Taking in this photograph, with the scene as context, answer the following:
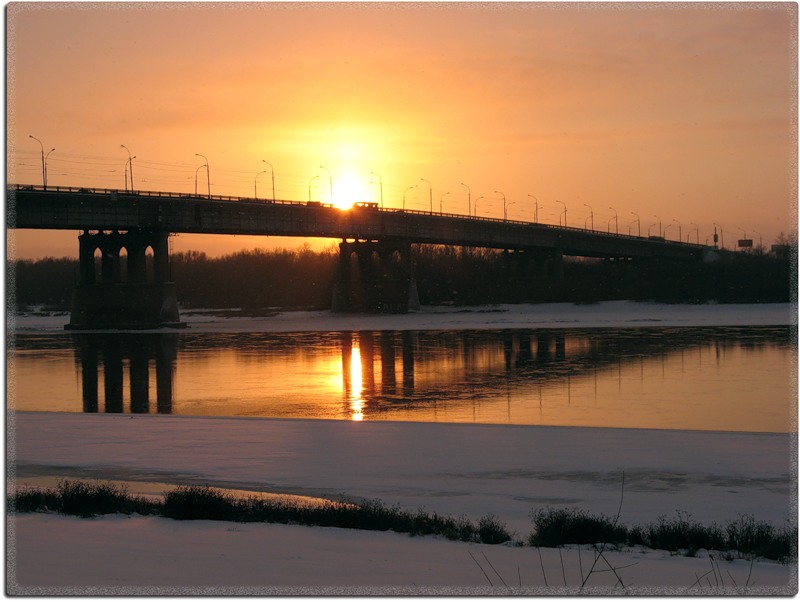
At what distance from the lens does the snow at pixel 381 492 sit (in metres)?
10.9

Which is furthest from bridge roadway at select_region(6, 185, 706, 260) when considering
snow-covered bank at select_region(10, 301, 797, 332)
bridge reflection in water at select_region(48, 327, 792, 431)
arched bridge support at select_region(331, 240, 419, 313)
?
bridge reflection in water at select_region(48, 327, 792, 431)

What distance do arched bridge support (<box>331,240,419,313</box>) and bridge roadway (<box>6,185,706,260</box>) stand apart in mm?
3519

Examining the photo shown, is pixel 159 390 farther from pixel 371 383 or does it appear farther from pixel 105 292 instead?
pixel 105 292

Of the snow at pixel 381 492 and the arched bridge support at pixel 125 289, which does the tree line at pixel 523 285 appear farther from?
the snow at pixel 381 492

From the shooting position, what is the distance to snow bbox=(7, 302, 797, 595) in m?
10.9

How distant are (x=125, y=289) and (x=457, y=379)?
60897 mm

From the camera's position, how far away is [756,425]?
955 inches

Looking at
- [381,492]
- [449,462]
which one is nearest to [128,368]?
[449,462]

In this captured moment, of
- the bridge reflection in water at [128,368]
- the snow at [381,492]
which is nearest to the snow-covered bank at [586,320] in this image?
the bridge reflection in water at [128,368]

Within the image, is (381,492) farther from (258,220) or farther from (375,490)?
(258,220)

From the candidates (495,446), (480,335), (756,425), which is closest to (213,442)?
(495,446)

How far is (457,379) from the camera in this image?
3706 cm

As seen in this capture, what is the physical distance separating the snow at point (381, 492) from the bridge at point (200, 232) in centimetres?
5537

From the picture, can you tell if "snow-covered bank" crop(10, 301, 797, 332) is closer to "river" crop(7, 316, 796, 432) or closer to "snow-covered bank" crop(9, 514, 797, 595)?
"river" crop(7, 316, 796, 432)
